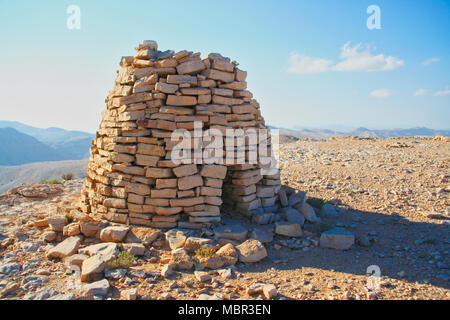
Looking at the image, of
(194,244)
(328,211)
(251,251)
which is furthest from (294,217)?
(194,244)

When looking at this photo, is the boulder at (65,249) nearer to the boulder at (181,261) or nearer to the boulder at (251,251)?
the boulder at (181,261)

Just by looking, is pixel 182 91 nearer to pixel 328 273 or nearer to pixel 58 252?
pixel 58 252

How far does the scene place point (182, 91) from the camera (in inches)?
218

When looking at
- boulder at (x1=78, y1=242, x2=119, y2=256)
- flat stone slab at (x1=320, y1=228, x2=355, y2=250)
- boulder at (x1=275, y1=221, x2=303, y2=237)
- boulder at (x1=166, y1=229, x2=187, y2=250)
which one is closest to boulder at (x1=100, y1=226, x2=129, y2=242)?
boulder at (x1=78, y1=242, x2=119, y2=256)

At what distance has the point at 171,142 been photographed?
5406mm

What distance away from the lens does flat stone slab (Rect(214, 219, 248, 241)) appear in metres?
5.25

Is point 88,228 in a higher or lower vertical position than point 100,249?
higher

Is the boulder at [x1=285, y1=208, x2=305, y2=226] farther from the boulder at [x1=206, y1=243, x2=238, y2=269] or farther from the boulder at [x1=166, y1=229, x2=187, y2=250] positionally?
the boulder at [x1=166, y1=229, x2=187, y2=250]

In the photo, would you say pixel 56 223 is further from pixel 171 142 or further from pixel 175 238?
pixel 171 142

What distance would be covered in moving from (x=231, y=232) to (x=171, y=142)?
6.30 ft

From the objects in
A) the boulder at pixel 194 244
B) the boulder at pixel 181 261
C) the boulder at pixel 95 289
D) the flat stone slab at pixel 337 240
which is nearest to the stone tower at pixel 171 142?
the boulder at pixel 194 244

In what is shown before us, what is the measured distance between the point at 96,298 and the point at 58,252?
1.51 m

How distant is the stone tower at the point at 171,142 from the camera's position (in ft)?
17.8
